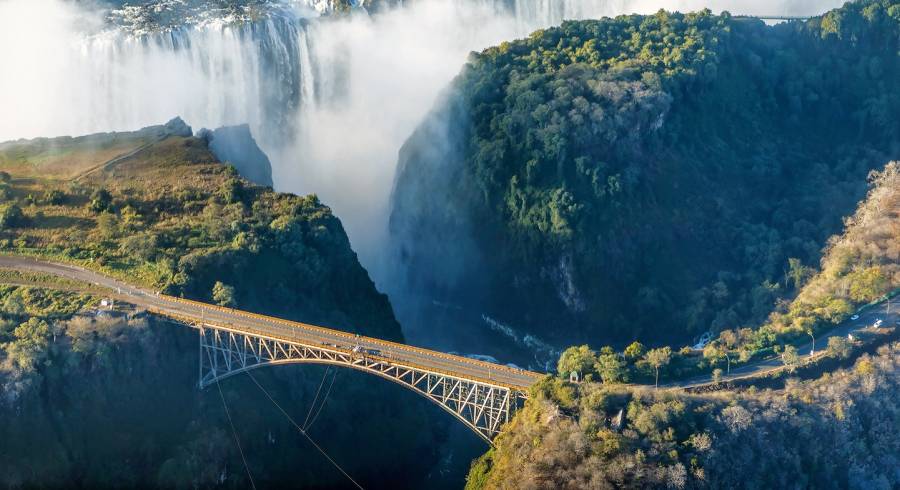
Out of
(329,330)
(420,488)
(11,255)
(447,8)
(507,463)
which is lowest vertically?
(420,488)

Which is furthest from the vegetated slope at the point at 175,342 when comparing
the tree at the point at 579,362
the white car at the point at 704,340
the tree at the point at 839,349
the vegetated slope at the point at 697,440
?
the tree at the point at 839,349

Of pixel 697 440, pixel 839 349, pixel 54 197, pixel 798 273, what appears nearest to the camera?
pixel 697 440

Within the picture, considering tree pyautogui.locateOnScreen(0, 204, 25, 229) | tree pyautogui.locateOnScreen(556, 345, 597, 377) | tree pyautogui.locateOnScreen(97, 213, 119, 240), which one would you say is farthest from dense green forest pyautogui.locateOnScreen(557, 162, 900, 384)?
tree pyautogui.locateOnScreen(0, 204, 25, 229)

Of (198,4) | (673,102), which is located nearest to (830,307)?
(673,102)

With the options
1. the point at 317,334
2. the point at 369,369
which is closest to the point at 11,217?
the point at 317,334

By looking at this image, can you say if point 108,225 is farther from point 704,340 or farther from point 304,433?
point 704,340

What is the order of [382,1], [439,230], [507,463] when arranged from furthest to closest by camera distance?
1. [382,1]
2. [439,230]
3. [507,463]

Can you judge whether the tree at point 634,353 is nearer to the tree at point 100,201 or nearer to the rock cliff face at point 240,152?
the rock cliff face at point 240,152

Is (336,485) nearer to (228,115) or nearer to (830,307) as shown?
(830,307)
